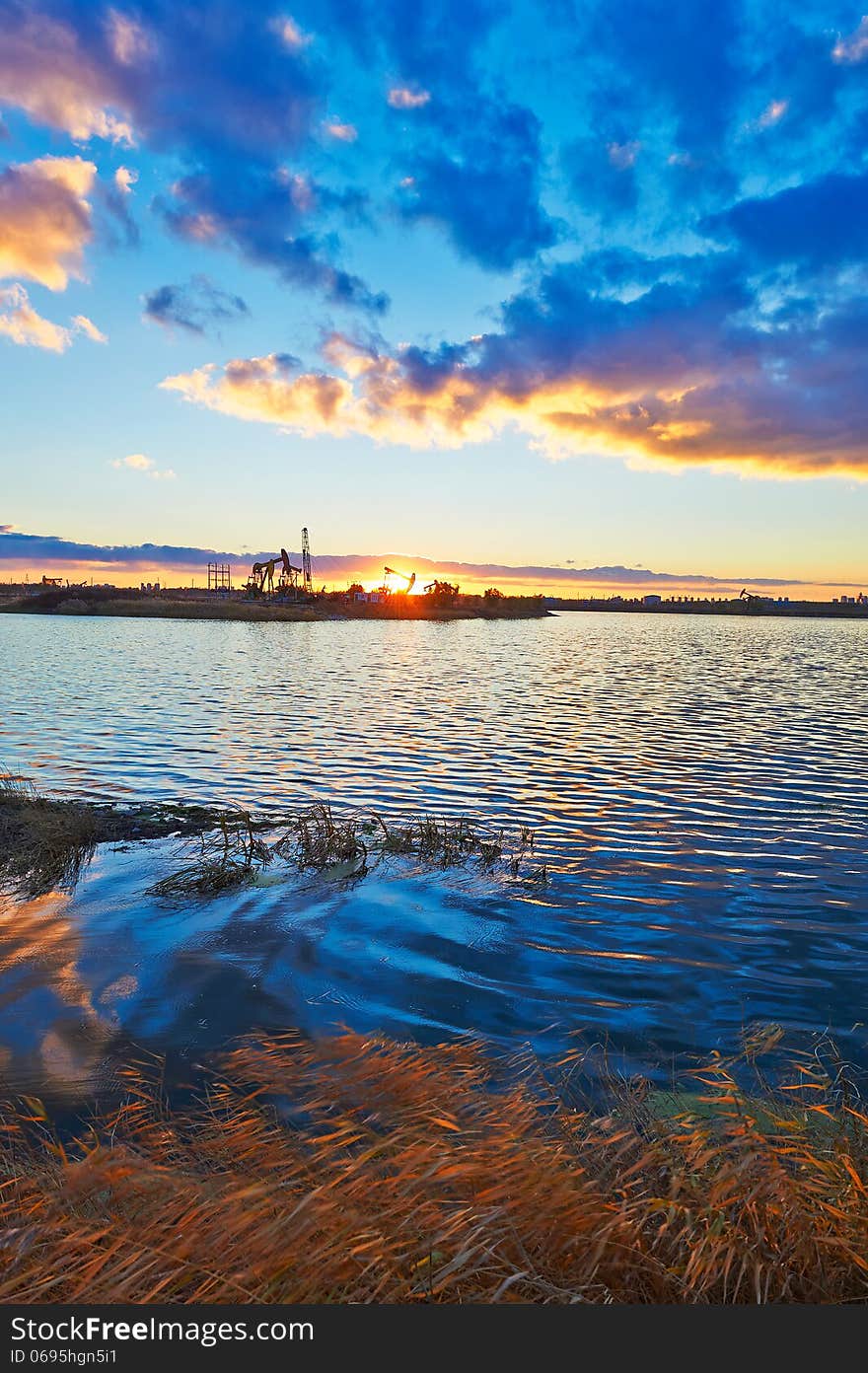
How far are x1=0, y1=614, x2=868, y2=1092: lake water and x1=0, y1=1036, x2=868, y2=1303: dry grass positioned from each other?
1971mm

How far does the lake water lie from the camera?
751cm

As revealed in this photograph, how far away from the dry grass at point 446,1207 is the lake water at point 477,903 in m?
1.97

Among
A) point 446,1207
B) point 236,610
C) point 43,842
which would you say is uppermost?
point 236,610

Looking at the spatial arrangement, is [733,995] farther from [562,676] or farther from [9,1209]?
[562,676]

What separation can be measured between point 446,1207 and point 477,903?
721 cm

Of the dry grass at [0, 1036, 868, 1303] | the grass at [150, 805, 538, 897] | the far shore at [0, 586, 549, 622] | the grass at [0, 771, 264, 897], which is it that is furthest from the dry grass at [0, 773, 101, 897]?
the far shore at [0, 586, 549, 622]

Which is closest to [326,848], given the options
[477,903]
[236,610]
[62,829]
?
[477,903]

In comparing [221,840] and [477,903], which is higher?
[221,840]

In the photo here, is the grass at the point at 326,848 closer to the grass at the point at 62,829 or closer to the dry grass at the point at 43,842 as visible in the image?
the grass at the point at 62,829

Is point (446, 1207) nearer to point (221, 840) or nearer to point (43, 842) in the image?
point (221, 840)

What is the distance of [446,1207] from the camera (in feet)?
12.3

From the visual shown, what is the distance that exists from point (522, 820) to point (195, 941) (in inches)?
313

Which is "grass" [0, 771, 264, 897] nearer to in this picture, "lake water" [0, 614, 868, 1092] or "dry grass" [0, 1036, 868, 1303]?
"lake water" [0, 614, 868, 1092]

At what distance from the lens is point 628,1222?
348 centimetres
